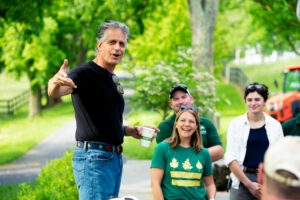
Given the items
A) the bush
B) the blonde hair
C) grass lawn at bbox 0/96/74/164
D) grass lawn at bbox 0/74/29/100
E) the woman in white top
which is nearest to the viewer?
the blonde hair

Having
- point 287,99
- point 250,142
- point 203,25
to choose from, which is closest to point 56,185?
point 250,142

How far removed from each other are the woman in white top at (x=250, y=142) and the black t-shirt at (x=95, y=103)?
1444 millimetres

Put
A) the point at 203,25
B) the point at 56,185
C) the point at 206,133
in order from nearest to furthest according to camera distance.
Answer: the point at 206,133
the point at 56,185
the point at 203,25

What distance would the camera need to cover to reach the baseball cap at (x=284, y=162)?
1.33 metres

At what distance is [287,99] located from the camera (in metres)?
16.3

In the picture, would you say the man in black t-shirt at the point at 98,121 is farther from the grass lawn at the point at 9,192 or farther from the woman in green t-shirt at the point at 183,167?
the grass lawn at the point at 9,192

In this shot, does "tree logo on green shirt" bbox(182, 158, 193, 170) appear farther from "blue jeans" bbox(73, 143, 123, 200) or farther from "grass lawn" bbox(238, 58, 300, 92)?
"grass lawn" bbox(238, 58, 300, 92)

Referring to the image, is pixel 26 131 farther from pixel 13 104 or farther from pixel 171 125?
pixel 171 125

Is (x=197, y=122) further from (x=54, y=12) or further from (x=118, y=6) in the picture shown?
(x=54, y=12)

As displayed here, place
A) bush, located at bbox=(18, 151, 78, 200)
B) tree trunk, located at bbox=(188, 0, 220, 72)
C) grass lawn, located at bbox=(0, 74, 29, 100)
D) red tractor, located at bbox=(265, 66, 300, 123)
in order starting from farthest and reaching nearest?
grass lawn, located at bbox=(0, 74, 29, 100), red tractor, located at bbox=(265, 66, 300, 123), tree trunk, located at bbox=(188, 0, 220, 72), bush, located at bbox=(18, 151, 78, 200)

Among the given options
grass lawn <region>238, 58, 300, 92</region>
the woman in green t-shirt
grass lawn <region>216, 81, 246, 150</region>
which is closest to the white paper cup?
the woman in green t-shirt

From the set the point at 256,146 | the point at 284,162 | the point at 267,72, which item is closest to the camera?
the point at 284,162

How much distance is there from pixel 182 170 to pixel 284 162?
8.19 feet

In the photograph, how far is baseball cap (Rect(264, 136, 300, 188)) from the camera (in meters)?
1.33
